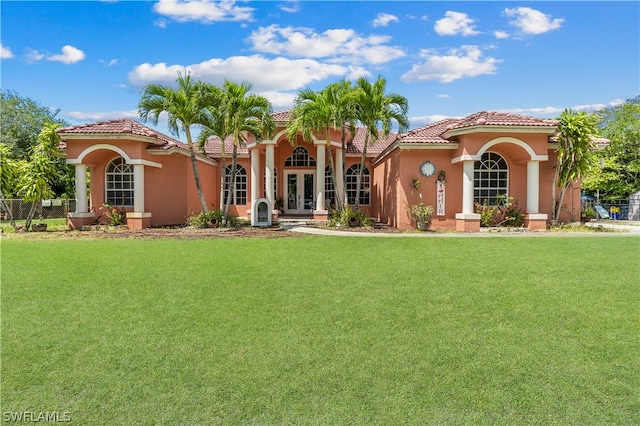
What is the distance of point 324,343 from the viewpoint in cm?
457

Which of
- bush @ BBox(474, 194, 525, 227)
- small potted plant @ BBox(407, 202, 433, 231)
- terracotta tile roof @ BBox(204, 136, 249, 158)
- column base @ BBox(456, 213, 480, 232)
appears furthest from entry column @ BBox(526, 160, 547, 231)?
terracotta tile roof @ BBox(204, 136, 249, 158)

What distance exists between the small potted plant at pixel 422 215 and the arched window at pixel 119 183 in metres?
13.1

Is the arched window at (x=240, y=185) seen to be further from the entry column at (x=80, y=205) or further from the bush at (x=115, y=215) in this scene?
the entry column at (x=80, y=205)

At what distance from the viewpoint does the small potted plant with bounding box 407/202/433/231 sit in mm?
16750

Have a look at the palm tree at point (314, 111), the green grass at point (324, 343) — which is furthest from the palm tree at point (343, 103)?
the green grass at point (324, 343)

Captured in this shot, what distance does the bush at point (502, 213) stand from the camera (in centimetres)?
1700

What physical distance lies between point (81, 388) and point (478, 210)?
16104 mm

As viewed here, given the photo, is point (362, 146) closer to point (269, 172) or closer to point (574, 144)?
point (269, 172)

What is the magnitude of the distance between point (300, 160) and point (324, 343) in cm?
2017

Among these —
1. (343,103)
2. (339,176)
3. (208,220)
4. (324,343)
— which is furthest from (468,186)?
(324,343)

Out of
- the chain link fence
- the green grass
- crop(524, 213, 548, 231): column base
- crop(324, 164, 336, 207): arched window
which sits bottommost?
the green grass

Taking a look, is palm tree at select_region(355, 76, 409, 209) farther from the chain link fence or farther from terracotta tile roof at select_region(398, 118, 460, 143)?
the chain link fence

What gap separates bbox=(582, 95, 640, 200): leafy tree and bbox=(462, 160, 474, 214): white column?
18.1m

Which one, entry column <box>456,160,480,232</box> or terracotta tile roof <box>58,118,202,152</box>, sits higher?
terracotta tile roof <box>58,118,202,152</box>
